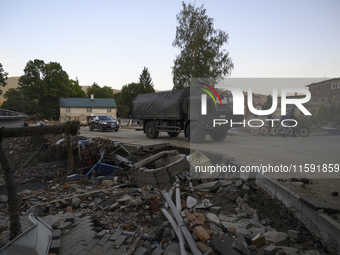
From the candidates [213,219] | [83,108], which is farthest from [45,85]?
[213,219]

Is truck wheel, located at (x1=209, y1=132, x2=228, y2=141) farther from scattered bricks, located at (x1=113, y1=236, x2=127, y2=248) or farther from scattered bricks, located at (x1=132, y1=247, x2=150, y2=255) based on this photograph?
scattered bricks, located at (x1=132, y1=247, x2=150, y2=255)

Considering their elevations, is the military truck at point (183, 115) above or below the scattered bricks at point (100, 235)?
above

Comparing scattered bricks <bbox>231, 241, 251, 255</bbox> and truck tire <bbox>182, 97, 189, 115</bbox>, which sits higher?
truck tire <bbox>182, 97, 189, 115</bbox>

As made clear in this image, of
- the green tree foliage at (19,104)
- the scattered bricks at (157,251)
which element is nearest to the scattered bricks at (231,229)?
the scattered bricks at (157,251)

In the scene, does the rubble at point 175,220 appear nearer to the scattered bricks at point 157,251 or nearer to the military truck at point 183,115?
the scattered bricks at point 157,251

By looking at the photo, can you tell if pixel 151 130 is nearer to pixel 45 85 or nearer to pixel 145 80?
pixel 45 85

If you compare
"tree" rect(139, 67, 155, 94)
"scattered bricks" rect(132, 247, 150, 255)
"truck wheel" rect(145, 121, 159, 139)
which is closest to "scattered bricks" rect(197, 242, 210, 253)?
"scattered bricks" rect(132, 247, 150, 255)

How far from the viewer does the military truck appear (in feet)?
39.6

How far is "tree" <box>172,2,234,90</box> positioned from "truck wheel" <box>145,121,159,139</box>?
14494 mm

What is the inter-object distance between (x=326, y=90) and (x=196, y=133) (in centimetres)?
3539

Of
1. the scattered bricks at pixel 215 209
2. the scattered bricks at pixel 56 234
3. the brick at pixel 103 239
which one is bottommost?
the brick at pixel 103 239

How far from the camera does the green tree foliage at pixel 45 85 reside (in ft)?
177

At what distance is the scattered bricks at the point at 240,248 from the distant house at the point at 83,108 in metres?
53.5

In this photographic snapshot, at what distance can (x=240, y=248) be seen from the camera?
3.49 meters
